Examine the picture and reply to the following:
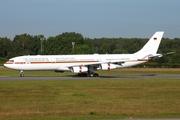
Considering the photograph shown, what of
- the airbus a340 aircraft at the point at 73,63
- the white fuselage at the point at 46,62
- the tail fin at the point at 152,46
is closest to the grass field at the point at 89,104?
the airbus a340 aircraft at the point at 73,63

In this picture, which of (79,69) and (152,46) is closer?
(79,69)

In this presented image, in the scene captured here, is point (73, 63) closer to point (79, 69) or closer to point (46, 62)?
point (79, 69)

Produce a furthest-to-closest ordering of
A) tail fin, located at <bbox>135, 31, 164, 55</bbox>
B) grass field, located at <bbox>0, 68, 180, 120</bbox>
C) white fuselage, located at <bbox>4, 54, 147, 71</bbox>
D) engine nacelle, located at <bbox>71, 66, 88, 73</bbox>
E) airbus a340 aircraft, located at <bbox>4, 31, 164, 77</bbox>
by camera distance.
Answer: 1. tail fin, located at <bbox>135, 31, 164, 55</bbox>
2. white fuselage, located at <bbox>4, 54, 147, 71</bbox>
3. airbus a340 aircraft, located at <bbox>4, 31, 164, 77</bbox>
4. engine nacelle, located at <bbox>71, 66, 88, 73</bbox>
5. grass field, located at <bbox>0, 68, 180, 120</bbox>

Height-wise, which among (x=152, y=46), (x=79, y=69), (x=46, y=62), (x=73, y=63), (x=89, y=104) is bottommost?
(x=89, y=104)

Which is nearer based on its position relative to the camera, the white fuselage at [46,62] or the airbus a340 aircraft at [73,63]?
the airbus a340 aircraft at [73,63]

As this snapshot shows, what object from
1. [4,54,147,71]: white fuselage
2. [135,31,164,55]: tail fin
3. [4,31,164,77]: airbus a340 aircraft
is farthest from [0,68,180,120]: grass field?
[135,31,164,55]: tail fin

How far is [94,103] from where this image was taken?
2512 cm

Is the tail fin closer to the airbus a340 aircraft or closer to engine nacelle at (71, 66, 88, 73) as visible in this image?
the airbus a340 aircraft

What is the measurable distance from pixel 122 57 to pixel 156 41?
21.1 ft

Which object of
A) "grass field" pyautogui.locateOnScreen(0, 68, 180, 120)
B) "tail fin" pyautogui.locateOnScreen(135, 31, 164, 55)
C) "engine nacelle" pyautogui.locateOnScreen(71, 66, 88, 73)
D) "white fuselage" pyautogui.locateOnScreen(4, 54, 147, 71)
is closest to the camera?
"grass field" pyautogui.locateOnScreen(0, 68, 180, 120)

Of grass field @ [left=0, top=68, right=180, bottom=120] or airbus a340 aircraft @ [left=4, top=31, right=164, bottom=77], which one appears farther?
airbus a340 aircraft @ [left=4, top=31, right=164, bottom=77]

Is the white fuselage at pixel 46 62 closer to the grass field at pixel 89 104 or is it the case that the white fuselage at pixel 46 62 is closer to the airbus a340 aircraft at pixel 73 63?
the airbus a340 aircraft at pixel 73 63

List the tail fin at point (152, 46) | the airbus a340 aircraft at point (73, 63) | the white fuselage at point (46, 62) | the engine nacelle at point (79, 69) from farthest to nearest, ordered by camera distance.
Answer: the tail fin at point (152, 46) < the white fuselage at point (46, 62) < the airbus a340 aircraft at point (73, 63) < the engine nacelle at point (79, 69)

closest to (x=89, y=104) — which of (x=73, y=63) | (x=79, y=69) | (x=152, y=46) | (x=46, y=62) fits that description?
(x=79, y=69)
